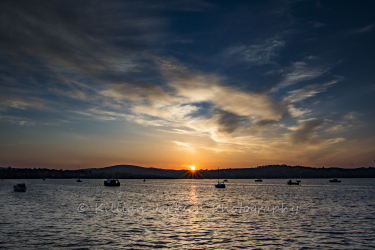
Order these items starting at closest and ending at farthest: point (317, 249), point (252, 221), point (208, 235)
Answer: point (317, 249)
point (208, 235)
point (252, 221)

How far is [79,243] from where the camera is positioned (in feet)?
118

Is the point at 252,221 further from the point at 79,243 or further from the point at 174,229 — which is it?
the point at 79,243

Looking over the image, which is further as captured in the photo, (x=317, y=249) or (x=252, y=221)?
(x=252, y=221)

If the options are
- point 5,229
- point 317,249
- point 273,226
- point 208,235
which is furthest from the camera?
point 273,226

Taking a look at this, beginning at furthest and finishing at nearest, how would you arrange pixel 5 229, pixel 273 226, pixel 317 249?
pixel 273 226, pixel 5 229, pixel 317 249

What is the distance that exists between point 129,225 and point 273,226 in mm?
23299

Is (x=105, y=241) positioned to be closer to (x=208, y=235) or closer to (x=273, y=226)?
(x=208, y=235)

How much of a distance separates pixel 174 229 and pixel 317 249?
2042 centimetres

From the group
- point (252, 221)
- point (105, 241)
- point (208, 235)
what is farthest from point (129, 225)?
point (252, 221)

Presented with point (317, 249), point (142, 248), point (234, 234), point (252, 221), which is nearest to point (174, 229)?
point (234, 234)

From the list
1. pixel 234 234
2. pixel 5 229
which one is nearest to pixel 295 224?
pixel 234 234

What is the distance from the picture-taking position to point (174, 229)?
45250 mm

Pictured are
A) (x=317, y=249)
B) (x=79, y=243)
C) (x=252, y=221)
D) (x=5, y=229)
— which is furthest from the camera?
(x=252, y=221)

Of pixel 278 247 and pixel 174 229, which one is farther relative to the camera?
pixel 174 229
